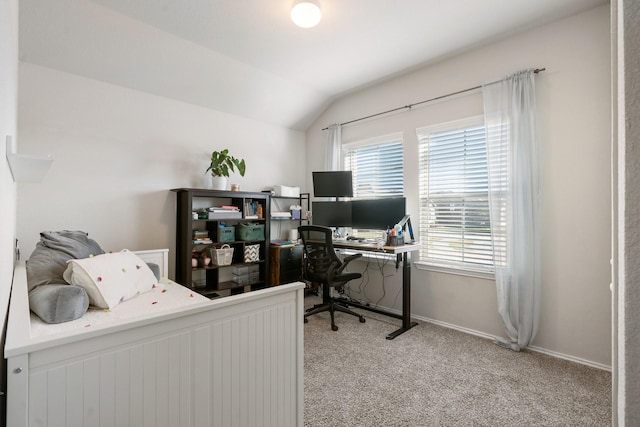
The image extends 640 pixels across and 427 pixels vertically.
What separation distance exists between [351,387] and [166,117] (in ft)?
10.3

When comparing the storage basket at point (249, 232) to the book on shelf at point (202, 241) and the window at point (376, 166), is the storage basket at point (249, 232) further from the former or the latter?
the window at point (376, 166)

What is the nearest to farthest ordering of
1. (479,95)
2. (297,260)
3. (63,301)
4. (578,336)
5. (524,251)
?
(63,301)
(578,336)
(524,251)
(479,95)
(297,260)

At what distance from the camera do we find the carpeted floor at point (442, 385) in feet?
5.61

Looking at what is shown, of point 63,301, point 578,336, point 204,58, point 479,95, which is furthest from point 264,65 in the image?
point 578,336

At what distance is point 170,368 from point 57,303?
0.84 metres

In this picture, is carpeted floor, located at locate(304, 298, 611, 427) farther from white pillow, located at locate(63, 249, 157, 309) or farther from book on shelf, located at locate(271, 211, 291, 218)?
book on shelf, located at locate(271, 211, 291, 218)

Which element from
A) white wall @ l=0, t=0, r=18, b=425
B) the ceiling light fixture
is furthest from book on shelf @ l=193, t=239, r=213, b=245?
the ceiling light fixture

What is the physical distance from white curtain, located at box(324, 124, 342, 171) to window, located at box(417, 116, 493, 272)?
1116 mm

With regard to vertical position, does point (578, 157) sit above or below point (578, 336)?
above

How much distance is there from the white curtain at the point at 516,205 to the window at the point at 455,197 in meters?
0.18

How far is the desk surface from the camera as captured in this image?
2.80 meters

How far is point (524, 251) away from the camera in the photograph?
8.21 feet

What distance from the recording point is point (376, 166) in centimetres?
375

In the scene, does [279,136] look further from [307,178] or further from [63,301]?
[63,301]
